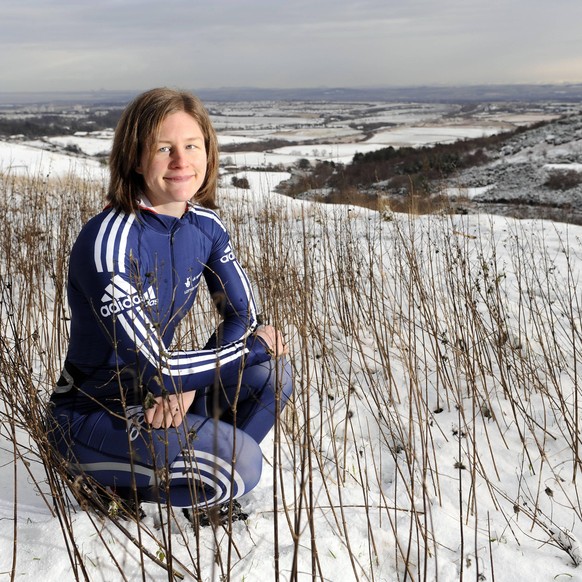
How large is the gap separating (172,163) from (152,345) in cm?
49

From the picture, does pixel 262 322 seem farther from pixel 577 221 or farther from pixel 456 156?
pixel 456 156

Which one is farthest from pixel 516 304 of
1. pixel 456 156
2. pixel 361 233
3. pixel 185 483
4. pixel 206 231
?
pixel 456 156

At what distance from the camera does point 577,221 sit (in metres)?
7.63

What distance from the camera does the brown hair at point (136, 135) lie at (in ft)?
4.63

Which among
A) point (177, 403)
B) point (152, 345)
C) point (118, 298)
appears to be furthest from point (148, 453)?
point (118, 298)

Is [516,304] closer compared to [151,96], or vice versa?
[151,96]

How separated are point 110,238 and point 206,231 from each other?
1.19 ft

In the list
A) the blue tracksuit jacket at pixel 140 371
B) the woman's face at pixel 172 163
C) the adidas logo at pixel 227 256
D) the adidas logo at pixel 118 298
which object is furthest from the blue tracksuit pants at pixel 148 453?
the woman's face at pixel 172 163

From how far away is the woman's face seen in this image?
1431 mm

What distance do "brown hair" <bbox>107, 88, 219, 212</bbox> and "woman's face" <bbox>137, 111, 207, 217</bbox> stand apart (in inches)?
0.7

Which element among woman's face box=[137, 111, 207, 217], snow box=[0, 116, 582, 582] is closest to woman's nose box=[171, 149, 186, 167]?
woman's face box=[137, 111, 207, 217]

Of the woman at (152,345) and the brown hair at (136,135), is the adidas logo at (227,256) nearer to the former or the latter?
the woman at (152,345)

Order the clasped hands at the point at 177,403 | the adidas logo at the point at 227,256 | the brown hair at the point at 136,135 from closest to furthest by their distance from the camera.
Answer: the clasped hands at the point at 177,403 → the brown hair at the point at 136,135 → the adidas logo at the point at 227,256

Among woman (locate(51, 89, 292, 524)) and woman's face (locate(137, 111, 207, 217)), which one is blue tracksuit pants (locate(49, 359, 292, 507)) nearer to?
woman (locate(51, 89, 292, 524))
